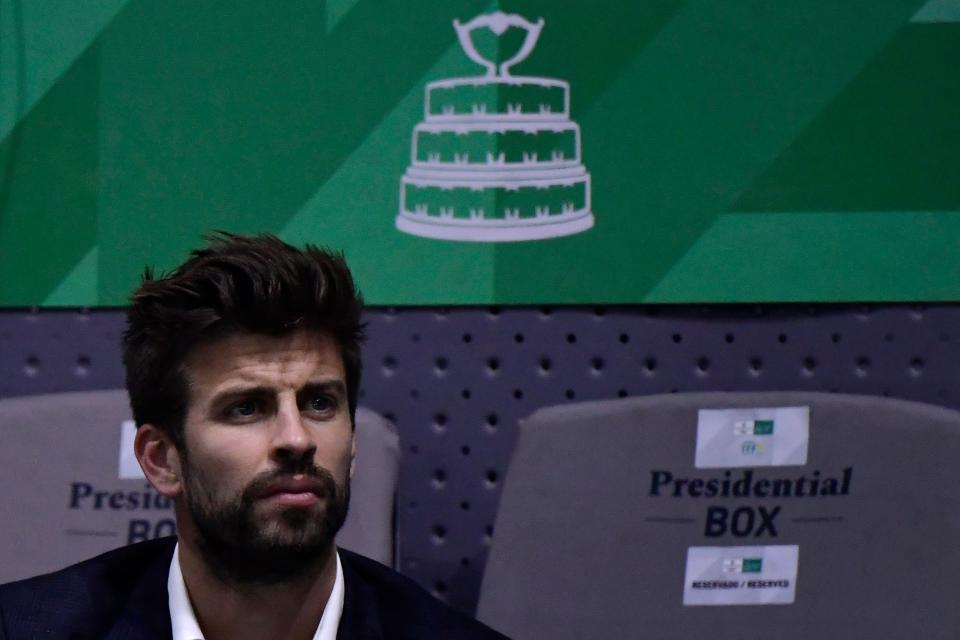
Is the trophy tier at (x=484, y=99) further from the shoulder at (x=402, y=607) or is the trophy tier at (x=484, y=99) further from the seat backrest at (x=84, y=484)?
the shoulder at (x=402, y=607)

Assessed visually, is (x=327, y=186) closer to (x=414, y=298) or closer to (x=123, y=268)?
(x=414, y=298)

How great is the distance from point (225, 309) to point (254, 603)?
313mm

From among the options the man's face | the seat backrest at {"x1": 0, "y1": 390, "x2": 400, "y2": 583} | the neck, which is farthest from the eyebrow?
the seat backrest at {"x1": 0, "y1": 390, "x2": 400, "y2": 583}

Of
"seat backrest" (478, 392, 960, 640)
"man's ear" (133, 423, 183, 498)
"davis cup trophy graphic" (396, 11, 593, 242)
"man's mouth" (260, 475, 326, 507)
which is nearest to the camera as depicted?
"man's mouth" (260, 475, 326, 507)

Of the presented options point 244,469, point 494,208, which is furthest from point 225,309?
point 494,208

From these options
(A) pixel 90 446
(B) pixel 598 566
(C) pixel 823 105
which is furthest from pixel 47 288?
(C) pixel 823 105

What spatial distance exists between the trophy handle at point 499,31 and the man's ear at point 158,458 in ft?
2.61

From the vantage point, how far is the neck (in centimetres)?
120

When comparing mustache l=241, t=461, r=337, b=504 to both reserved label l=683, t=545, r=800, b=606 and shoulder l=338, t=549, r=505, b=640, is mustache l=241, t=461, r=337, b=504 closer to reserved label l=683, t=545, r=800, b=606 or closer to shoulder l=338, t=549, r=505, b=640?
shoulder l=338, t=549, r=505, b=640

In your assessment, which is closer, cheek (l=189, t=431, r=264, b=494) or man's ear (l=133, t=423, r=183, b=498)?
cheek (l=189, t=431, r=264, b=494)

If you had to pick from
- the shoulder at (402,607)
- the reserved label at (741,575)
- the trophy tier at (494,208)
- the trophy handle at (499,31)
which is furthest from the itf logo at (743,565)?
the trophy handle at (499,31)

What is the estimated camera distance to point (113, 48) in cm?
175

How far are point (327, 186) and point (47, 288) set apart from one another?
1.52ft

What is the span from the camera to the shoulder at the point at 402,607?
120 centimetres
